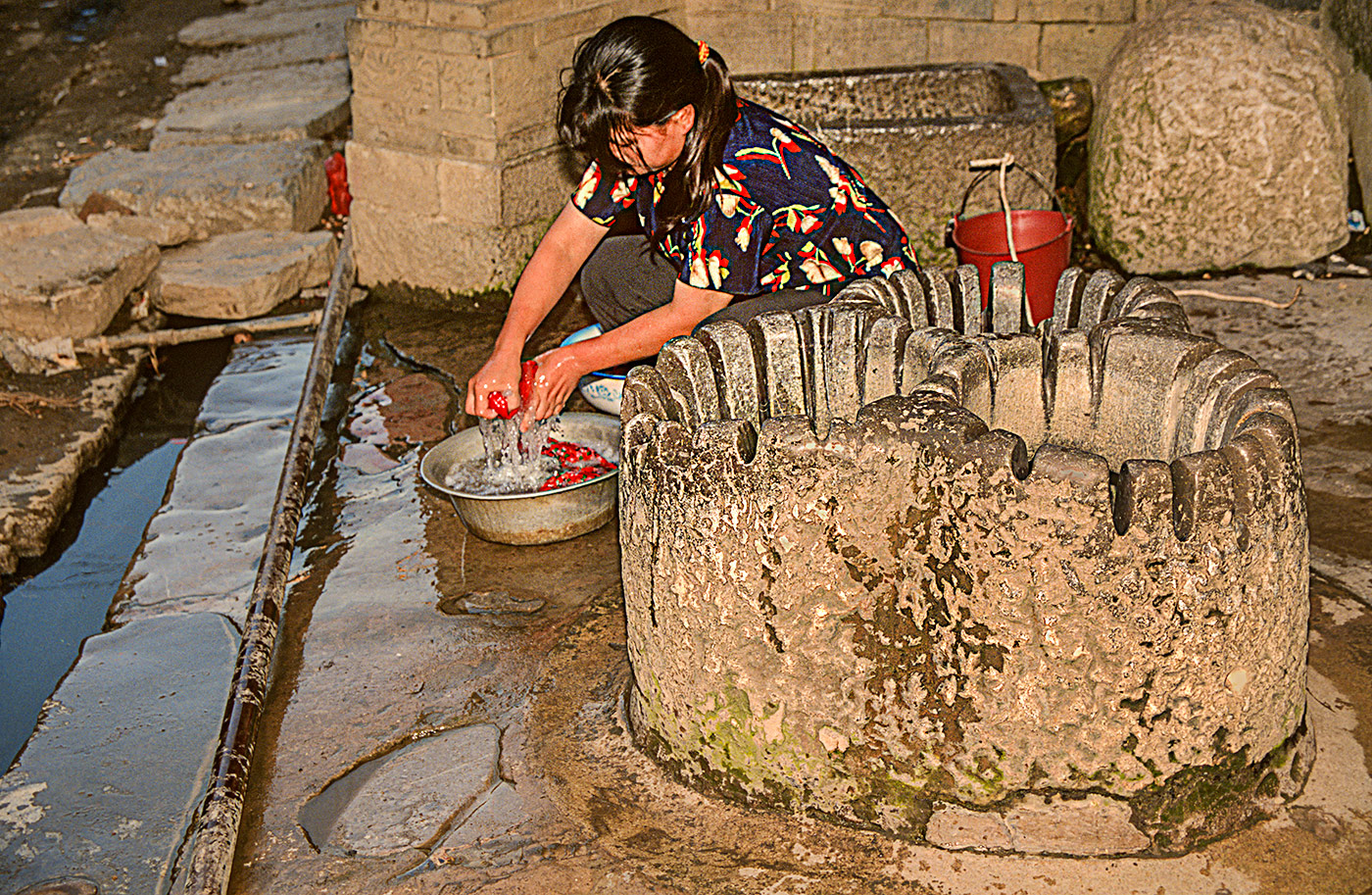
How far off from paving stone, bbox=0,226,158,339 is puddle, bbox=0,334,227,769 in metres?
0.41

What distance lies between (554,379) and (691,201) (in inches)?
24.8

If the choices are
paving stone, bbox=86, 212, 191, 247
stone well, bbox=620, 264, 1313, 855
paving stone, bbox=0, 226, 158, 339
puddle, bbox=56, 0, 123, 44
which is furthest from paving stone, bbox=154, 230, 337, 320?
puddle, bbox=56, 0, 123, 44

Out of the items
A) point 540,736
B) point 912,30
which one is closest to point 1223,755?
point 540,736

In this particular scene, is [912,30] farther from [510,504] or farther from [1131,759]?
[1131,759]

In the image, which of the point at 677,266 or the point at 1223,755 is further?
the point at 677,266

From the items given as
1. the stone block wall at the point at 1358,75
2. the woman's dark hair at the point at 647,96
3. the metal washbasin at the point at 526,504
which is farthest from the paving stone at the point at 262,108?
the stone block wall at the point at 1358,75

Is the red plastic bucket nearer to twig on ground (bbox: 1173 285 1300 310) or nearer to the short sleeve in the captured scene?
twig on ground (bbox: 1173 285 1300 310)

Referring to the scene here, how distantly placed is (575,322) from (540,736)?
2.73 m

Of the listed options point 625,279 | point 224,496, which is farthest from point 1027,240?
point 224,496

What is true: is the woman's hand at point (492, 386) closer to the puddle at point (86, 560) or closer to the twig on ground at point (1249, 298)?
the puddle at point (86, 560)

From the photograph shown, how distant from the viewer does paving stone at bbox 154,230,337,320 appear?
18.8ft

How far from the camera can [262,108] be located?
7789 mm

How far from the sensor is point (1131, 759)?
2.34m

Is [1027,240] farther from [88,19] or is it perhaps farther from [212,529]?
[88,19]
